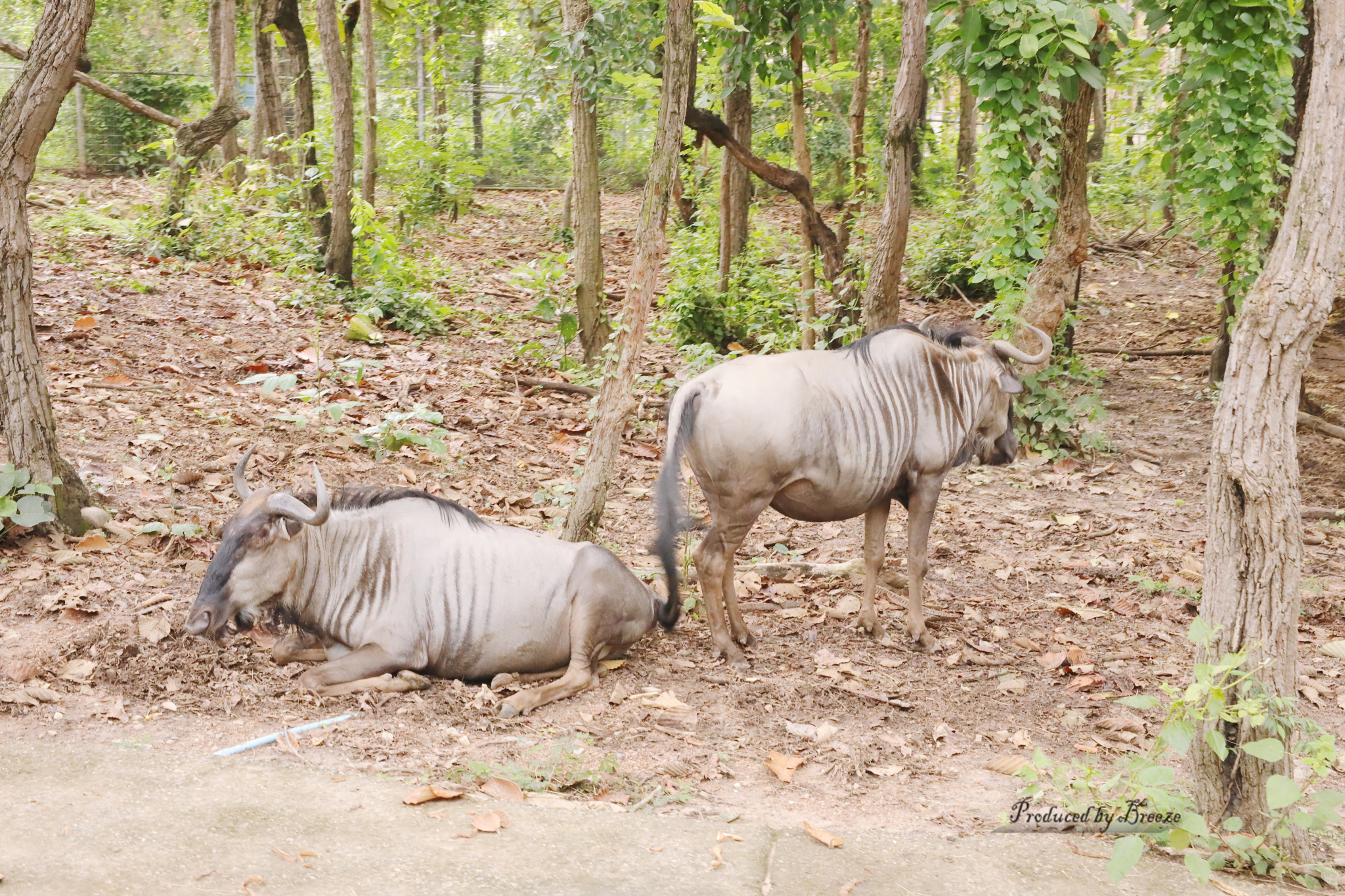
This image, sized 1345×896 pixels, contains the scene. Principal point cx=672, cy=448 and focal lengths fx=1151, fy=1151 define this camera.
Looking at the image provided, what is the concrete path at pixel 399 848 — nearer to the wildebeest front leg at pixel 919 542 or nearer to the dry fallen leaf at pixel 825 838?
the dry fallen leaf at pixel 825 838

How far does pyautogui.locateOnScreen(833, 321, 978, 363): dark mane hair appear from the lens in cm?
650

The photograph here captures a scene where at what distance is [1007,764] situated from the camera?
4.82 m

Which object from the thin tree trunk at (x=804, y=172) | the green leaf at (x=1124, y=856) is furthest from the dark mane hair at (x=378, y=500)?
the thin tree trunk at (x=804, y=172)

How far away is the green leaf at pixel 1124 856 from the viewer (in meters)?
3.39

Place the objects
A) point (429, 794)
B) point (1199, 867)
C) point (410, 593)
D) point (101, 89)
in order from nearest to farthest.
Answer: point (1199, 867)
point (429, 794)
point (410, 593)
point (101, 89)

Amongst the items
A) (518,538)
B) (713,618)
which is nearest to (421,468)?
(518,538)

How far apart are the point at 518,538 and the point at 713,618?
1087 millimetres

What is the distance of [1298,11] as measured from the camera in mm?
9914

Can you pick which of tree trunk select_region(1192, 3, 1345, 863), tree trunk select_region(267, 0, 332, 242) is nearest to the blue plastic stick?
tree trunk select_region(1192, 3, 1345, 863)

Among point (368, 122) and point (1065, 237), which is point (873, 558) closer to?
point (1065, 237)

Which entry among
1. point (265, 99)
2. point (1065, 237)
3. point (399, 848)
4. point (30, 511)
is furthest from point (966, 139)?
point (399, 848)

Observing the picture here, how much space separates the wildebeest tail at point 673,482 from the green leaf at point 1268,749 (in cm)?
290

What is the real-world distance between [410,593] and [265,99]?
10.6m

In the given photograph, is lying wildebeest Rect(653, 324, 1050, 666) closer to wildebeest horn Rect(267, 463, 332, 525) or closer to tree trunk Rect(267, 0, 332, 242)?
wildebeest horn Rect(267, 463, 332, 525)
